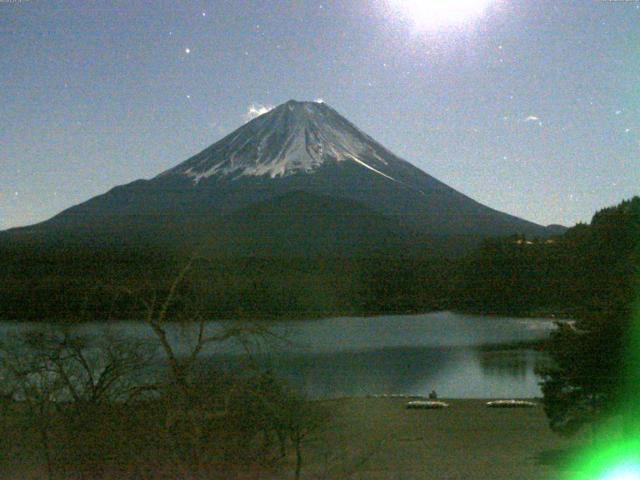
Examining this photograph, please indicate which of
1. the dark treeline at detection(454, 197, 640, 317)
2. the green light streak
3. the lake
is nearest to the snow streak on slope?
the dark treeline at detection(454, 197, 640, 317)

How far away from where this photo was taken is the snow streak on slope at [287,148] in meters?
34.9

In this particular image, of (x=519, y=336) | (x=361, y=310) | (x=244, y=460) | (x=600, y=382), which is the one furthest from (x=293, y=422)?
(x=519, y=336)

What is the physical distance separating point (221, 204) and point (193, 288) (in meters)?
17.4

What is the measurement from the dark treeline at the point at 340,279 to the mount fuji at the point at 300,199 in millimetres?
804

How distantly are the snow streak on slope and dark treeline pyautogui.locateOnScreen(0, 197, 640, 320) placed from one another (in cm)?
1548

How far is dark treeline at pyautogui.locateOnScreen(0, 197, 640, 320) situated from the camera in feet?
16.0

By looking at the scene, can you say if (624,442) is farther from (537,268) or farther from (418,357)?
(537,268)

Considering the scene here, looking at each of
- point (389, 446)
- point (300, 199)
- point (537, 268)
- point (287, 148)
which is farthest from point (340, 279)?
point (287, 148)

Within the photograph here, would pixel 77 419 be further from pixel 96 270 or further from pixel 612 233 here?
pixel 612 233

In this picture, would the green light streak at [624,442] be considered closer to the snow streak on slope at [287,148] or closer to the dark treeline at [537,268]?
the dark treeline at [537,268]

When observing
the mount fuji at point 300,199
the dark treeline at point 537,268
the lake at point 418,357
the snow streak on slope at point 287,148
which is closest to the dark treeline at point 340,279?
the dark treeline at point 537,268

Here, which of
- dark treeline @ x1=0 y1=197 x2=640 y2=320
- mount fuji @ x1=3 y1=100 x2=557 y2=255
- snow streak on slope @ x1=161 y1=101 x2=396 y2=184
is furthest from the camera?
snow streak on slope @ x1=161 y1=101 x2=396 y2=184

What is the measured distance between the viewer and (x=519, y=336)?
1692cm

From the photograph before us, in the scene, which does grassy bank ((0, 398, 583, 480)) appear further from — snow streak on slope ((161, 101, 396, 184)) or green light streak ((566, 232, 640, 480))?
snow streak on slope ((161, 101, 396, 184))
